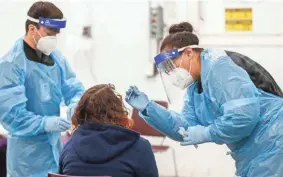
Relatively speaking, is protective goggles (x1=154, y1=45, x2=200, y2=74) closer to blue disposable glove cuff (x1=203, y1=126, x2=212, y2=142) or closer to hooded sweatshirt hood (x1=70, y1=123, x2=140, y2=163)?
blue disposable glove cuff (x1=203, y1=126, x2=212, y2=142)

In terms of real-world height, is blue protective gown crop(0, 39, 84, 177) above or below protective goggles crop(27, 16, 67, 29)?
below

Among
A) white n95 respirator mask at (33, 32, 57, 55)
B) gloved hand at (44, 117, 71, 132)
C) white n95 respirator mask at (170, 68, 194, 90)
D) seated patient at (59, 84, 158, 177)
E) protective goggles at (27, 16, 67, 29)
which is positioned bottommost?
gloved hand at (44, 117, 71, 132)

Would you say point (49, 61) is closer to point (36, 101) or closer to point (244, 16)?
point (36, 101)

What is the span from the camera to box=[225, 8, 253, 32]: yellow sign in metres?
3.53

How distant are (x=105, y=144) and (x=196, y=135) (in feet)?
1.58

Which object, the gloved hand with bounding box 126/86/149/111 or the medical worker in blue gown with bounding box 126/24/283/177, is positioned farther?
the gloved hand with bounding box 126/86/149/111

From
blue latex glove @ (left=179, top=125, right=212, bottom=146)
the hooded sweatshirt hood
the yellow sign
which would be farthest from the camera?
the yellow sign

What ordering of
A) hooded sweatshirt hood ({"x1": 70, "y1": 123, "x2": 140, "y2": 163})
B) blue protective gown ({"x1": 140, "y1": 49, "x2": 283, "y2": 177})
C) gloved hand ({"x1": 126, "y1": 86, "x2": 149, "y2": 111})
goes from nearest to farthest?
hooded sweatshirt hood ({"x1": 70, "y1": 123, "x2": 140, "y2": 163}) → blue protective gown ({"x1": 140, "y1": 49, "x2": 283, "y2": 177}) → gloved hand ({"x1": 126, "y1": 86, "x2": 149, "y2": 111})

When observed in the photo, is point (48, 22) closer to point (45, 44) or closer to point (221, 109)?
point (45, 44)

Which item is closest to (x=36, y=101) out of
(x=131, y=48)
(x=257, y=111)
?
(x=257, y=111)

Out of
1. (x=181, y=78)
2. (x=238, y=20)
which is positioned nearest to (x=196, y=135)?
(x=181, y=78)

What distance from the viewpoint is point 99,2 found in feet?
12.5

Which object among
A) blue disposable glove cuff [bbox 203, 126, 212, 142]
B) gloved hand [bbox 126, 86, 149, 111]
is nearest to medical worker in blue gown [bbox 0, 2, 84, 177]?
gloved hand [bbox 126, 86, 149, 111]

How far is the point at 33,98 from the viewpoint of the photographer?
236cm
